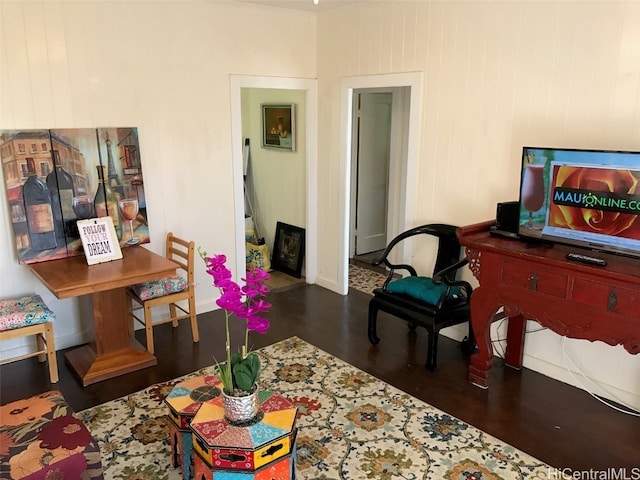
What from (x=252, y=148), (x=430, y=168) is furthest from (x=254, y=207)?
(x=430, y=168)

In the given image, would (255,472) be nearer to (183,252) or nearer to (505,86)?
(183,252)

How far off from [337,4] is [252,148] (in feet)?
7.04

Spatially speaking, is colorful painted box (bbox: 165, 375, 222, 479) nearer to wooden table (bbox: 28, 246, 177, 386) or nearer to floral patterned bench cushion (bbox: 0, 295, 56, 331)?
wooden table (bbox: 28, 246, 177, 386)

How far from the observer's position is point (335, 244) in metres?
5.05

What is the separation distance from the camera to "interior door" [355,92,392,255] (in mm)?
5957

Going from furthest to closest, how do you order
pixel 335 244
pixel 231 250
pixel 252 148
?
pixel 252 148
pixel 335 244
pixel 231 250

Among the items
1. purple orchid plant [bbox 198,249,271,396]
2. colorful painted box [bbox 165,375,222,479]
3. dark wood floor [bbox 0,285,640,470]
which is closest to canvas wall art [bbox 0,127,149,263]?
dark wood floor [bbox 0,285,640,470]

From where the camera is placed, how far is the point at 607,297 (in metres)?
2.59

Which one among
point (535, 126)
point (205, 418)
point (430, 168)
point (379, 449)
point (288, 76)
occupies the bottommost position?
point (379, 449)

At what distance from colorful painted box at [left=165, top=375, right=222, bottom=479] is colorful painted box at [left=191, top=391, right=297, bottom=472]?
15 cm

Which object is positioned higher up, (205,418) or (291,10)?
(291,10)

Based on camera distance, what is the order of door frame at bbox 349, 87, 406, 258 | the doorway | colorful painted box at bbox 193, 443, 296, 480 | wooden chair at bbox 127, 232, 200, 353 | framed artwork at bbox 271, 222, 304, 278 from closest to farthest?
colorful painted box at bbox 193, 443, 296, 480, wooden chair at bbox 127, 232, 200, 353, door frame at bbox 349, 87, 406, 258, framed artwork at bbox 271, 222, 304, 278, the doorway

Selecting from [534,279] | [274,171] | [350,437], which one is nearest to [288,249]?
[274,171]

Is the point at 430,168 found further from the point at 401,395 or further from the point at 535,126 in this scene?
the point at 401,395
